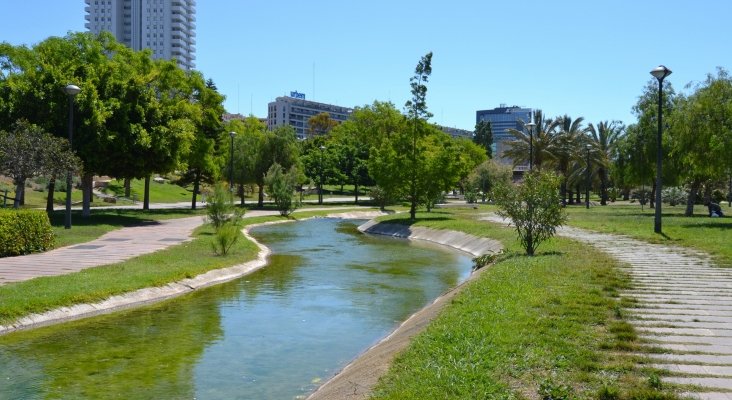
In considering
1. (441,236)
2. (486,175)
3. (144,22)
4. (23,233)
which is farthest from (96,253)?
(144,22)

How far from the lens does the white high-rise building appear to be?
176000 millimetres

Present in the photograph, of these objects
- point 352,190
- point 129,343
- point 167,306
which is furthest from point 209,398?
point 352,190

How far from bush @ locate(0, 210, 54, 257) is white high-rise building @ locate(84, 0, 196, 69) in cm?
16363

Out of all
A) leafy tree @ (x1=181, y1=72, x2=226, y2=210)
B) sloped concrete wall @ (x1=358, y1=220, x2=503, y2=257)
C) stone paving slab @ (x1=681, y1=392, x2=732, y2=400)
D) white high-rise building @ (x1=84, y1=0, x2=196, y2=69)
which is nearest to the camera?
stone paving slab @ (x1=681, y1=392, x2=732, y2=400)

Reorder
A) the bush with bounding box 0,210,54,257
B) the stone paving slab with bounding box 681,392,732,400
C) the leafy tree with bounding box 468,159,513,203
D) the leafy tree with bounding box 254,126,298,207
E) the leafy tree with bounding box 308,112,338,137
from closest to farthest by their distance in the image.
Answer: the stone paving slab with bounding box 681,392,732,400
the bush with bounding box 0,210,54,257
the leafy tree with bounding box 254,126,298,207
the leafy tree with bounding box 468,159,513,203
the leafy tree with bounding box 308,112,338,137

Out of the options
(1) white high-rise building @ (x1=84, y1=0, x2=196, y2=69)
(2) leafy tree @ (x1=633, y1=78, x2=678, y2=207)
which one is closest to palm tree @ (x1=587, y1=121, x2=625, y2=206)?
(2) leafy tree @ (x1=633, y1=78, x2=678, y2=207)

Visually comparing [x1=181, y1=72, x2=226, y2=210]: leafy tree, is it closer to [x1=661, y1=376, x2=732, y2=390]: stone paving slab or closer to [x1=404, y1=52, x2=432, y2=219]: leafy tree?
[x1=404, y1=52, x2=432, y2=219]: leafy tree

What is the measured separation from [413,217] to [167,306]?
98.5ft

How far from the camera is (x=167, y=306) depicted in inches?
617

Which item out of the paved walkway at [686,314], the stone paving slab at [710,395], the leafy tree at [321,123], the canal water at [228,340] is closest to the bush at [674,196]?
the paved walkway at [686,314]

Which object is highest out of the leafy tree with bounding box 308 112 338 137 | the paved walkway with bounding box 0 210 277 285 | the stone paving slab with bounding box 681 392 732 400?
the leafy tree with bounding box 308 112 338 137

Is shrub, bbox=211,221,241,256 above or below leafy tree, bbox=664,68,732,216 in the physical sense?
below

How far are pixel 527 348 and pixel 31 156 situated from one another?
25.2m

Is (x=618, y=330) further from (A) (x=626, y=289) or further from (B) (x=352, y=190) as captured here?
(B) (x=352, y=190)
